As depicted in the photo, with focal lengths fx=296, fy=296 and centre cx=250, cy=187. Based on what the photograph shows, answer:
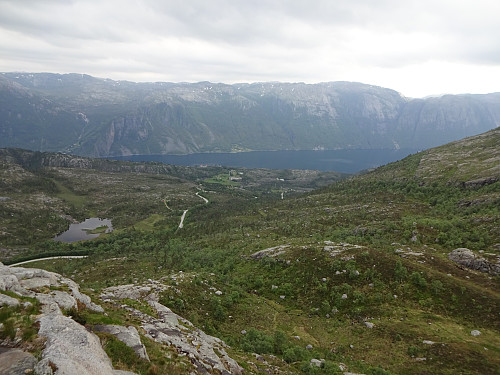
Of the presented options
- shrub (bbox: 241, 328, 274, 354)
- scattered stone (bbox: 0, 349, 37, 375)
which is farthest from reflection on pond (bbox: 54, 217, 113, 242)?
scattered stone (bbox: 0, 349, 37, 375)

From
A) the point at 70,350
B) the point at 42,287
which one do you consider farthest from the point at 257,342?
the point at 70,350

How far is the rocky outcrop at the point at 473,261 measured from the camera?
51678 mm

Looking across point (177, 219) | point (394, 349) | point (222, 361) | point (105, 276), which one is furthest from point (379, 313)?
point (177, 219)

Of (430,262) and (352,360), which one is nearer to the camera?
(352,360)

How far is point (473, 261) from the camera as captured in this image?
54.8 m

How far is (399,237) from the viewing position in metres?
75.1

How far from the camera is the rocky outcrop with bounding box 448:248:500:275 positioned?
170 ft

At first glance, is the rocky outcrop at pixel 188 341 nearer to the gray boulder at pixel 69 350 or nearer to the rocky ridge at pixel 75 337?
the rocky ridge at pixel 75 337

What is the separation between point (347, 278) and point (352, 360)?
1824 cm

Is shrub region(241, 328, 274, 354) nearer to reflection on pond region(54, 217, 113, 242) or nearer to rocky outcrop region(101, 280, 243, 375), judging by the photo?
rocky outcrop region(101, 280, 243, 375)

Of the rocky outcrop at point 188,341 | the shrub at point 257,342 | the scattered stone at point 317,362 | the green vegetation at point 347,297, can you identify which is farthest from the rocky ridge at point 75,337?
the scattered stone at point 317,362

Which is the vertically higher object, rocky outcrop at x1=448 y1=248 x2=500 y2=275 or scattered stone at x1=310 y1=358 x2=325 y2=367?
rocky outcrop at x1=448 y1=248 x2=500 y2=275

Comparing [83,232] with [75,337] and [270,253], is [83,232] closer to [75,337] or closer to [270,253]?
[270,253]

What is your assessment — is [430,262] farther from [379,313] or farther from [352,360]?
[352,360]
